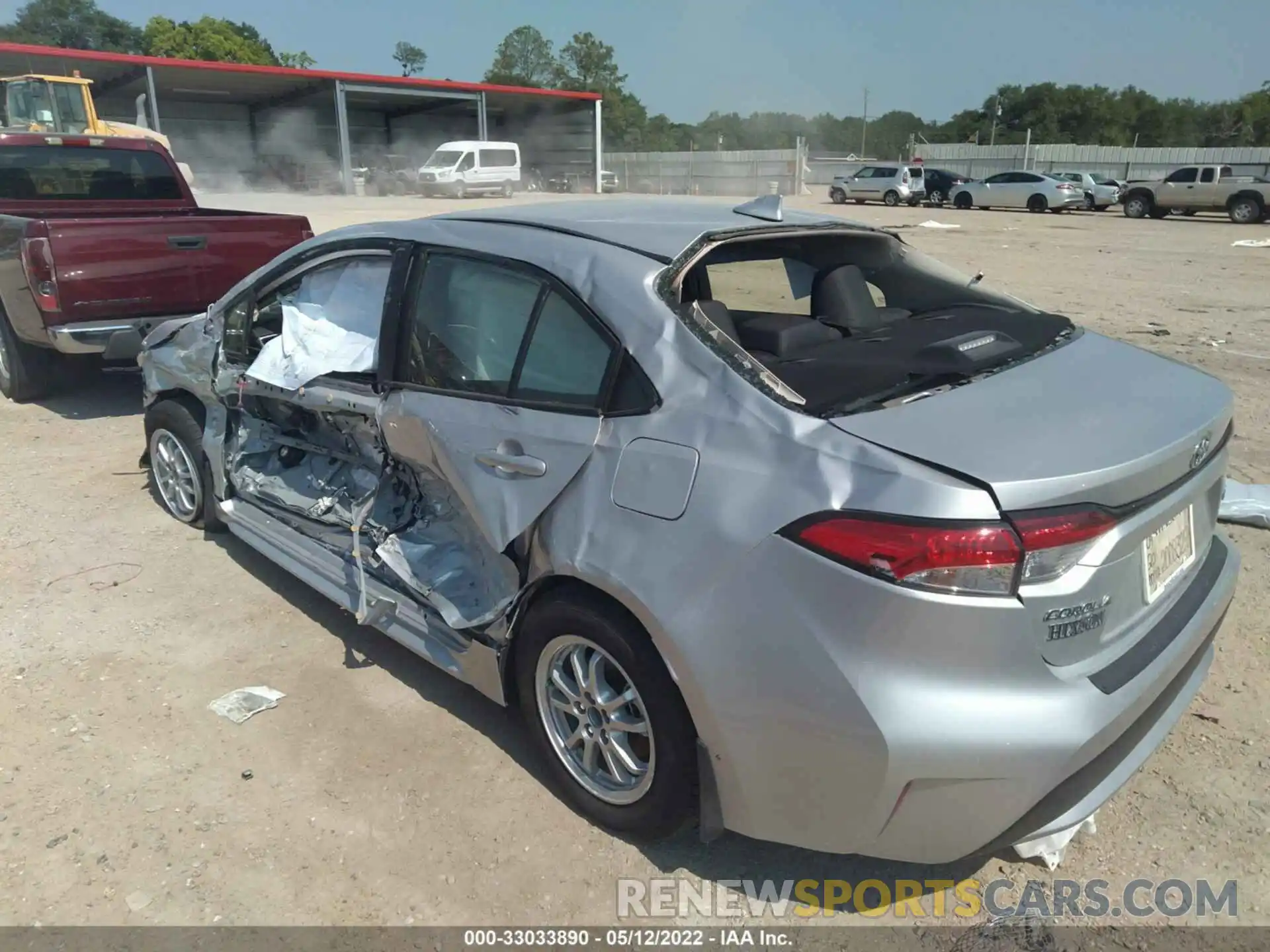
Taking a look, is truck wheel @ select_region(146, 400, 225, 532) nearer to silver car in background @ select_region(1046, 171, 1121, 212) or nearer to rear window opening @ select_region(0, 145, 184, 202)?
rear window opening @ select_region(0, 145, 184, 202)

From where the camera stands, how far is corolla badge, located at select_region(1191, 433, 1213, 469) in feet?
7.41

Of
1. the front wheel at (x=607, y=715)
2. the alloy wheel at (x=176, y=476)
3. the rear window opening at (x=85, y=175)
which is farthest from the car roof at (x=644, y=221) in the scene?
the rear window opening at (x=85, y=175)

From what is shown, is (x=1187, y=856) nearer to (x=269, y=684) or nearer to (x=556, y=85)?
(x=269, y=684)

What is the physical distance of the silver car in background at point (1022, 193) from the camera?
3009 centimetres

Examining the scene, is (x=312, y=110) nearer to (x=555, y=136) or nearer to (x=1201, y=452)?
(x=555, y=136)

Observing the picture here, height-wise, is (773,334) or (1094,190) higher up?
(1094,190)

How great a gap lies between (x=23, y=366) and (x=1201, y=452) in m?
7.72

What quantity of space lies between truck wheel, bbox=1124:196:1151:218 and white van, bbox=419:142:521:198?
923 inches

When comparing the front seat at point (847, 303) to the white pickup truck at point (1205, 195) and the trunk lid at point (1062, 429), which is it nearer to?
the trunk lid at point (1062, 429)

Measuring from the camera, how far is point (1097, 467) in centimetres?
196

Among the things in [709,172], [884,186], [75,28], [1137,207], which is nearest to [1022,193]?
[1137,207]

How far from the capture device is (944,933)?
7.44ft

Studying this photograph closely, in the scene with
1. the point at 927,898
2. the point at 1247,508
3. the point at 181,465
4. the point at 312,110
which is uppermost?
the point at 312,110

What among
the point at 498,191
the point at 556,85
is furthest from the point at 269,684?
the point at 556,85
